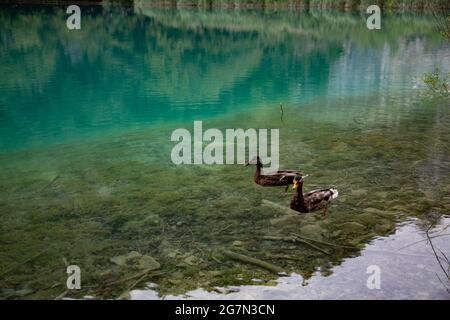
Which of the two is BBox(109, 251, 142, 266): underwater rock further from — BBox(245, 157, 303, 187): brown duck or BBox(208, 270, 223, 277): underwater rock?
BBox(245, 157, 303, 187): brown duck

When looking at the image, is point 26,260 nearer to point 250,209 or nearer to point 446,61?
point 250,209

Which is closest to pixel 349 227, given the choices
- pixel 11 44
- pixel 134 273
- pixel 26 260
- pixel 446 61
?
pixel 134 273

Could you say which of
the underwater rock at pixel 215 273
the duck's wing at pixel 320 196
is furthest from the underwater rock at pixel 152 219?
the duck's wing at pixel 320 196

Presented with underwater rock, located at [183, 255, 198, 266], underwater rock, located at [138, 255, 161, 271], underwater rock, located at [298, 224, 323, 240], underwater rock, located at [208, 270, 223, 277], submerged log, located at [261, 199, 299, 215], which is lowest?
underwater rock, located at [208, 270, 223, 277]

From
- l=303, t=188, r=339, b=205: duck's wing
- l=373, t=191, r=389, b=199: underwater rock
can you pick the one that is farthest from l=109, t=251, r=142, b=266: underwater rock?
l=373, t=191, r=389, b=199: underwater rock

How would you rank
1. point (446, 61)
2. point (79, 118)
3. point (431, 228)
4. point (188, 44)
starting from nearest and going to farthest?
point (431, 228)
point (79, 118)
point (446, 61)
point (188, 44)

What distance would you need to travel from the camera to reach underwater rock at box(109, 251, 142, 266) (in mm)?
8453

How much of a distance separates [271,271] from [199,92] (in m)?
23.4

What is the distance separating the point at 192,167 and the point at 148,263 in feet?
19.5

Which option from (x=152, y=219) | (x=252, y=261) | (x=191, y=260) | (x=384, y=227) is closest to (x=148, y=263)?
(x=191, y=260)

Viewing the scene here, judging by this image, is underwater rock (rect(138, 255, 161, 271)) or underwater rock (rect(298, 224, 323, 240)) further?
underwater rock (rect(298, 224, 323, 240))

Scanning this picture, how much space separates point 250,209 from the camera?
1088cm

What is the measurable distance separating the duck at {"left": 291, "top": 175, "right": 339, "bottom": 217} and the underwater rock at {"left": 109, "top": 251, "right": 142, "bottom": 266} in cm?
356

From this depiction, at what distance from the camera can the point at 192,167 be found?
1415cm
